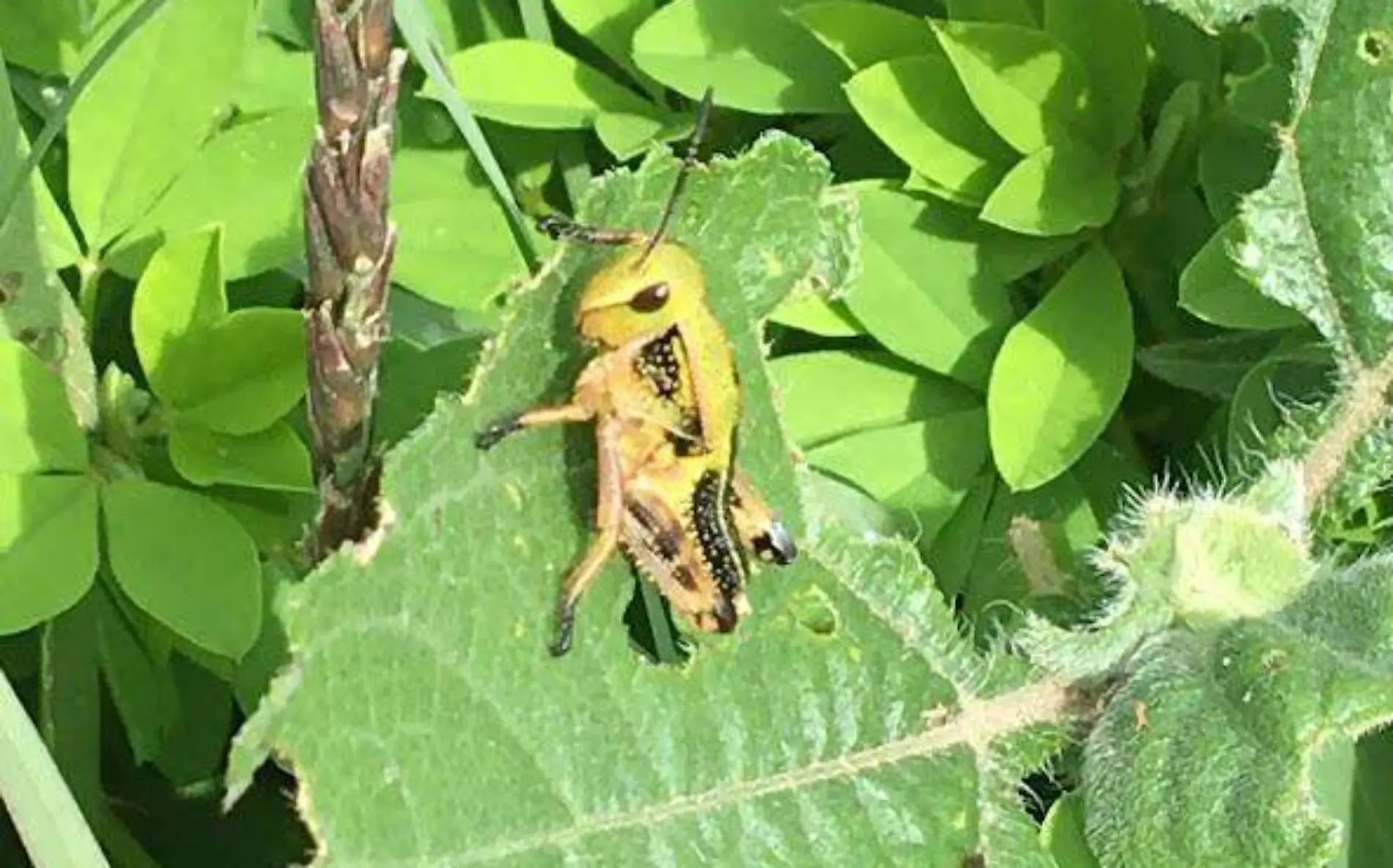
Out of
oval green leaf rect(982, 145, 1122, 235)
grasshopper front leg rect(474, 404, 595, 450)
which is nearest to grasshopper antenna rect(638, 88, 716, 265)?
grasshopper front leg rect(474, 404, 595, 450)

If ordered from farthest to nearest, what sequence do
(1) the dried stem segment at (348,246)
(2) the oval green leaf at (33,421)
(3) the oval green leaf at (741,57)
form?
(3) the oval green leaf at (741,57), (2) the oval green leaf at (33,421), (1) the dried stem segment at (348,246)

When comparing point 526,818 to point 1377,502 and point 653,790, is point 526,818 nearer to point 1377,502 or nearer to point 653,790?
point 653,790

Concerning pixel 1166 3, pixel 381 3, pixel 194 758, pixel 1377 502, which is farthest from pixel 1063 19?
pixel 194 758

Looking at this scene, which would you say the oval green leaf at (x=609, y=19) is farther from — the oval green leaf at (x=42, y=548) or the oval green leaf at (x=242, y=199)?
the oval green leaf at (x=42, y=548)

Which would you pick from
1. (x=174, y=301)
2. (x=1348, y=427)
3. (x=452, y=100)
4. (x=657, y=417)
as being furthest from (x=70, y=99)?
(x=1348, y=427)

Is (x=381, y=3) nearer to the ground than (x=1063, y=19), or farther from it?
farther from it

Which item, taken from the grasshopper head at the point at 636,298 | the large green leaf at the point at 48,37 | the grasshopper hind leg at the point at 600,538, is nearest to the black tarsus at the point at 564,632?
the grasshopper hind leg at the point at 600,538
